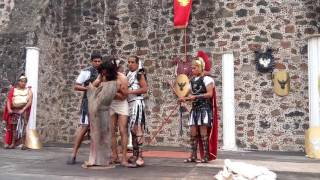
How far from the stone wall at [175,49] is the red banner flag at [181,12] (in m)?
0.17

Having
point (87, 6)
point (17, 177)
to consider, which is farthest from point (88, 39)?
point (17, 177)

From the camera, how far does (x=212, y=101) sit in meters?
5.99

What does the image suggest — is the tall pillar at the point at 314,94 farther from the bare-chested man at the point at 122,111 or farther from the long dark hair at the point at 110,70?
the long dark hair at the point at 110,70

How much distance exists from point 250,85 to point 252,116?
713 mm

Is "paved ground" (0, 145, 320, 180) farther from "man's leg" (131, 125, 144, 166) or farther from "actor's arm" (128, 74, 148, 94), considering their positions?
"actor's arm" (128, 74, 148, 94)

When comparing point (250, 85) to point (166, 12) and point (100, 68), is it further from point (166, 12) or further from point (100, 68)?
point (100, 68)

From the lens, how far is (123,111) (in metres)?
5.52

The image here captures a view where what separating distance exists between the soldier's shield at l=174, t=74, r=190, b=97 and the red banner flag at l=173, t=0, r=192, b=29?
1.26 meters

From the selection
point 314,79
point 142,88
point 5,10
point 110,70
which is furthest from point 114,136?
point 5,10

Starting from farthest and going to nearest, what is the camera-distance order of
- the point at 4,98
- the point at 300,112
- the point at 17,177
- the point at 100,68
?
the point at 4,98 → the point at 300,112 → the point at 100,68 → the point at 17,177

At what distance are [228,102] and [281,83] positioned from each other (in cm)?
133

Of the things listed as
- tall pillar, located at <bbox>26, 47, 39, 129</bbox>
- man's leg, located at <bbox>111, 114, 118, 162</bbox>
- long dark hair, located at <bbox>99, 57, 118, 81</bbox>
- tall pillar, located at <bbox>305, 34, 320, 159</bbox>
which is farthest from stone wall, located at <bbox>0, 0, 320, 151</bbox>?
long dark hair, located at <bbox>99, 57, 118, 81</bbox>

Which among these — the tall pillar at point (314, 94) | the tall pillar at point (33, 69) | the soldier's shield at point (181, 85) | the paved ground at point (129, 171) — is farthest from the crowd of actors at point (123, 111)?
the soldier's shield at point (181, 85)

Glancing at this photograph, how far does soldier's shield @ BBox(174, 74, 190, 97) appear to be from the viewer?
32.6ft
